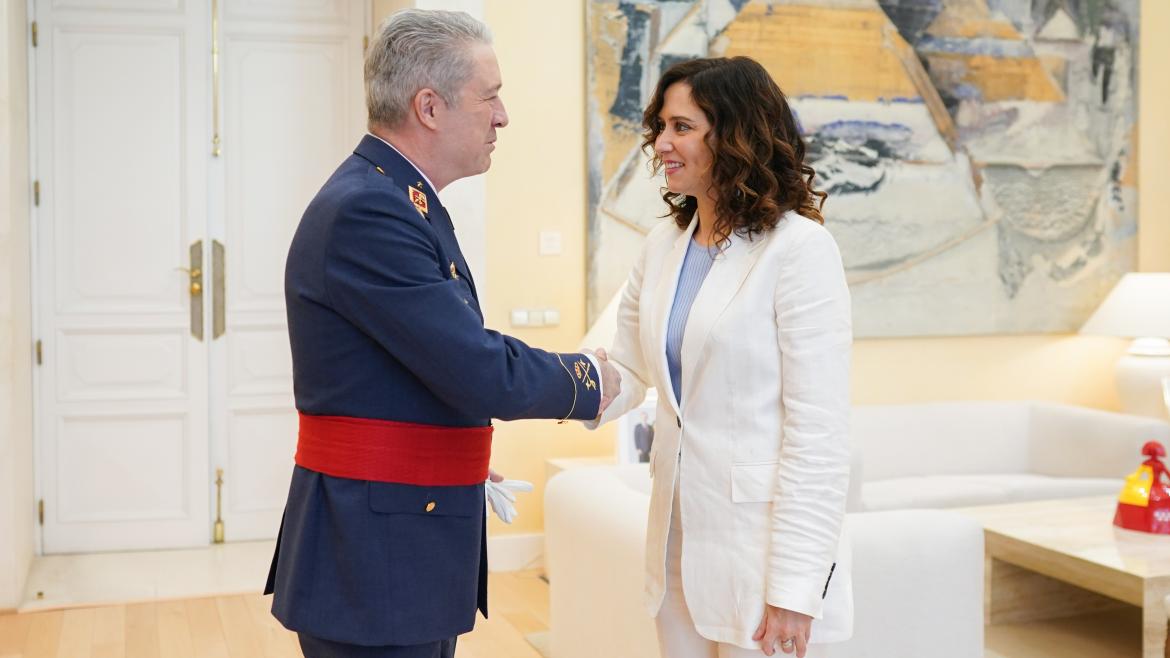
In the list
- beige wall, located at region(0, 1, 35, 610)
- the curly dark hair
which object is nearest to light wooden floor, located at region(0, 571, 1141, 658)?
beige wall, located at region(0, 1, 35, 610)

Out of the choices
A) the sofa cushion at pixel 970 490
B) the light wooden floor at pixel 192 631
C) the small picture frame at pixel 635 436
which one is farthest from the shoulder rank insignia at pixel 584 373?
the sofa cushion at pixel 970 490

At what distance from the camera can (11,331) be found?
4.17 m

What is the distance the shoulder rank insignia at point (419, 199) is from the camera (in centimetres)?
170

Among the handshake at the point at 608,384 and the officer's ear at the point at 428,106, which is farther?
the handshake at the point at 608,384

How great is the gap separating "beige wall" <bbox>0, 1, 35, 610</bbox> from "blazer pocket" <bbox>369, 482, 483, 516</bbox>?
3.01 metres

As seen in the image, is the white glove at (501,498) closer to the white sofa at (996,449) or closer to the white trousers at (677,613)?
the white trousers at (677,613)

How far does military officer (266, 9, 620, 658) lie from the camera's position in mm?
1610

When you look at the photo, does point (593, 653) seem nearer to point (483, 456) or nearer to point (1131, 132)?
point (483, 456)

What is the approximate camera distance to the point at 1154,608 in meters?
3.30

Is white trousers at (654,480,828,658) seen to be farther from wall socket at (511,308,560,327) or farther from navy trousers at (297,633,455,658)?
wall socket at (511,308,560,327)

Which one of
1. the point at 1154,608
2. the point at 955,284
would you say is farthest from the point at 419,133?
the point at 955,284

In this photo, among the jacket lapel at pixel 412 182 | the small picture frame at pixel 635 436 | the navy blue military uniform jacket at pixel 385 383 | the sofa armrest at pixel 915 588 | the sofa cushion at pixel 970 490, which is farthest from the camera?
the sofa cushion at pixel 970 490

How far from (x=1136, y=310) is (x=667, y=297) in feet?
14.0

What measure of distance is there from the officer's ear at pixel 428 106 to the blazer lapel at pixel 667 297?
0.46 metres
